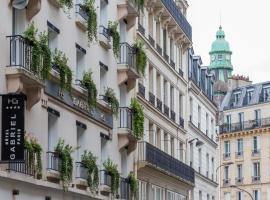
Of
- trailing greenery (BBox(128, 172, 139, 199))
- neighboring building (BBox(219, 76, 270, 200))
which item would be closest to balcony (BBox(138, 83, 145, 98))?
trailing greenery (BBox(128, 172, 139, 199))

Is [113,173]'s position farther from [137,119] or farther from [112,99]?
[137,119]

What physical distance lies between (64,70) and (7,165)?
5.67 meters

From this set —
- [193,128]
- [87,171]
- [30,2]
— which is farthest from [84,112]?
[193,128]

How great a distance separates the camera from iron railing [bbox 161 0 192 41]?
52.3m

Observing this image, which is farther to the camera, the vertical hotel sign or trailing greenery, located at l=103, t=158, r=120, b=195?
trailing greenery, located at l=103, t=158, r=120, b=195

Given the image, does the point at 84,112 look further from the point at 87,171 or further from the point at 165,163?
the point at 165,163

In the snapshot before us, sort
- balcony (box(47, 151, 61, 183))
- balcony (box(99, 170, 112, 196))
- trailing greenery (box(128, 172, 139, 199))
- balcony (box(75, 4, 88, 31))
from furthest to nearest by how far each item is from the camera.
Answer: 1. trailing greenery (box(128, 172, 139, 199))
2. balcony (box(99, 170, 112, 196))
3. balcony (box(75, 4, 88, 31))
4. balcony (box(47, 151, 61, 183))

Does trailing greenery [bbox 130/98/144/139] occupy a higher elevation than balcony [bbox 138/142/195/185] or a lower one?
higher

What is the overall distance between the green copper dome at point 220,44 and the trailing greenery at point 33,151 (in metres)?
144

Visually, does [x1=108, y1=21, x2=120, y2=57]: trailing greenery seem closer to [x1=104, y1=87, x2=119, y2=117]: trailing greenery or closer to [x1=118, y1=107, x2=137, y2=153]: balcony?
[x1=104, y1=87, x2=119, y2=117]: trailing greenery

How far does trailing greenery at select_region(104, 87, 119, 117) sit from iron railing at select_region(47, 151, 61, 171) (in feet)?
24.9

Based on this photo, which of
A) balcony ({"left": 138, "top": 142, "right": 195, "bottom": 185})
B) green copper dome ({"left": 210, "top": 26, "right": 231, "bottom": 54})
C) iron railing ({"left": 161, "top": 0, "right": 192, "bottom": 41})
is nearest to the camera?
balcony ({"left": 138, "top": 142, "right": 195, "bottom": 185})

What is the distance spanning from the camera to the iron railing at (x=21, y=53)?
92.0ft

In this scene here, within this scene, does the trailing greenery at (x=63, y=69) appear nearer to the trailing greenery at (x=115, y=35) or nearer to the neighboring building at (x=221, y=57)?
the trailing greenery at (x=115, y=35)
